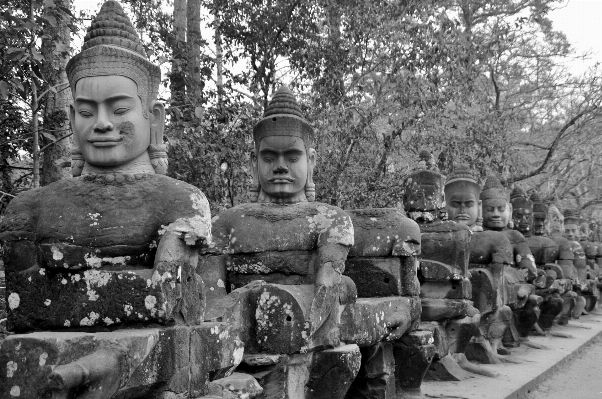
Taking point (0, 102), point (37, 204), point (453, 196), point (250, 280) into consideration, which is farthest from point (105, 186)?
point (453, 196)

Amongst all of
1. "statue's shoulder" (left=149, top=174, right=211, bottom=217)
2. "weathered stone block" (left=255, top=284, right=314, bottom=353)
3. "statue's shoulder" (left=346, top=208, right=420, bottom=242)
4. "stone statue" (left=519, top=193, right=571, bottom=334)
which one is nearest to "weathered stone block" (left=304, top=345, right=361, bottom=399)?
"weathered stone block" (left=255, top=284, right=314, bottom=353)

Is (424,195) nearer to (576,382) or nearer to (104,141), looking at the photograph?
(576,382)

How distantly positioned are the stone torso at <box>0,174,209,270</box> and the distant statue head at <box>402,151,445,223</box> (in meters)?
4.22

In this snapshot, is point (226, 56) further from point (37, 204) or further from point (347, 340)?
point (37, 204)

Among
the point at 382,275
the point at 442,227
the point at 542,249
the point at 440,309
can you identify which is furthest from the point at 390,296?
the point at 542,249

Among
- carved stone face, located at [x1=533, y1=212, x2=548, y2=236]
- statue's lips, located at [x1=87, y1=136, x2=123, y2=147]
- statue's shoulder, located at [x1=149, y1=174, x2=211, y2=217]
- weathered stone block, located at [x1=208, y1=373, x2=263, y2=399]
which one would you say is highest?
carved stone face, located at [x1=533, y1=212, x2=548, y2=236]

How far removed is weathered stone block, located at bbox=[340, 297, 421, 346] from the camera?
17.0 ft

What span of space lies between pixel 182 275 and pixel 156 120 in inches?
37.4

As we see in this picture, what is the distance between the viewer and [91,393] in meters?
2.90

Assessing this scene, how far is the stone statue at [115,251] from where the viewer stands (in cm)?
320

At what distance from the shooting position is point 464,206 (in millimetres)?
9266

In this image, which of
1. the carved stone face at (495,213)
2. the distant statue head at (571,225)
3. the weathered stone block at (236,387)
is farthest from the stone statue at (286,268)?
the distant statue head at (571,225)

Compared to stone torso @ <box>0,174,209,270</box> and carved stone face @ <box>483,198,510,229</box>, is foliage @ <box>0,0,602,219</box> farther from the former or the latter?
stone torso @ <box>0,174,209,270</box>

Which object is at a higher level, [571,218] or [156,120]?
[571,218]
